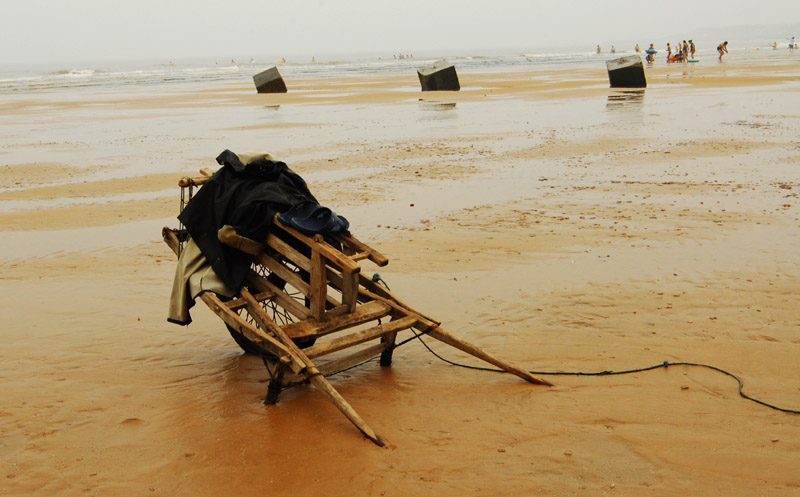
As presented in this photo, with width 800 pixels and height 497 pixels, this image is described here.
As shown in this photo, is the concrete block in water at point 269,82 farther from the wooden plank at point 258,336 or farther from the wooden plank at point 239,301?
the wooden plank at point 258,336

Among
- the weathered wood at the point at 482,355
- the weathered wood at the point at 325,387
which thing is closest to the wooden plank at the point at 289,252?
the weathered wood at the point at 325,387

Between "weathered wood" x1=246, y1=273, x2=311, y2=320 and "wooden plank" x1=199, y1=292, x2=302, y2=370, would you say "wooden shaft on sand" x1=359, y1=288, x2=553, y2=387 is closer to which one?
"weathered wood" x1=246, y1=273, x2=311, y2=320

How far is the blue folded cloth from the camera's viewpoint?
439 cm

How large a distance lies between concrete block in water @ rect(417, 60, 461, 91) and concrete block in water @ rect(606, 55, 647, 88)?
21.1 ft

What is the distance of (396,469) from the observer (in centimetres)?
374

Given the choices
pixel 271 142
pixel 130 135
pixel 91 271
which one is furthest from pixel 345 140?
pixel 91 271

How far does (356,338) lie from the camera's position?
14.5ft

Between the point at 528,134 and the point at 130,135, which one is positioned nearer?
the point at 528,134

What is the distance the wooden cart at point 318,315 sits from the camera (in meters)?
4.20

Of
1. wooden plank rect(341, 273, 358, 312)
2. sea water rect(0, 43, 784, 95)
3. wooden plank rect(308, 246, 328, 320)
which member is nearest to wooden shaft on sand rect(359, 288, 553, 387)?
wooden plank rect(341, 273, 358, 312)

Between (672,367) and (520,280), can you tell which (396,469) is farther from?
(520,280)

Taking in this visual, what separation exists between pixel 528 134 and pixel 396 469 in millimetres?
13750

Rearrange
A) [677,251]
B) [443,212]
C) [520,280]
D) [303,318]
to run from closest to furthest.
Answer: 1. [303,318]
2. [520,280]
3. [677,251]
4. [443,212]

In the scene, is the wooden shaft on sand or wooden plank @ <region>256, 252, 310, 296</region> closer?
wooden plank @ <region>256, 252, 310, 296</region>
